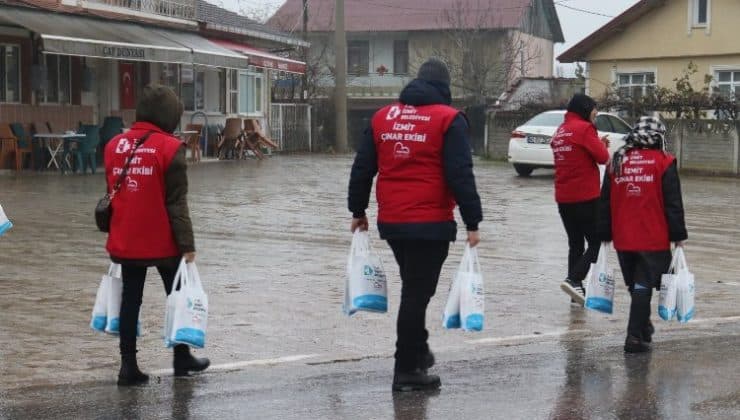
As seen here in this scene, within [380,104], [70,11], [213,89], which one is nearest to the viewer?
[70,11]

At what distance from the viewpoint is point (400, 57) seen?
6109 centimetres

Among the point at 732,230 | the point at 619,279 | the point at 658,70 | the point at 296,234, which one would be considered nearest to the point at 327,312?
the point at 619,279

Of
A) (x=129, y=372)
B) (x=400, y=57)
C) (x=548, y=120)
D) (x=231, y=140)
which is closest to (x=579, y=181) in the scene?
(x=129, y=372)

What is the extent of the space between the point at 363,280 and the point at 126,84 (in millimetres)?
23089

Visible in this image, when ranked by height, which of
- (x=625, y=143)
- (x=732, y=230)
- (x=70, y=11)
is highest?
(x=70, y=11)

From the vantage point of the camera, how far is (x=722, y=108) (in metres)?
29.1

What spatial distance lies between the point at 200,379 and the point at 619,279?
5.88 m

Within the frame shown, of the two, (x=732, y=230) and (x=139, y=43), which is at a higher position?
(x=139, y=43)

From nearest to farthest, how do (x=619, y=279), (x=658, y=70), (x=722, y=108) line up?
(x=619, y=279)
(x=722, y=108)
(x=658, y=70)

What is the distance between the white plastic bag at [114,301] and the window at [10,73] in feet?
60.7

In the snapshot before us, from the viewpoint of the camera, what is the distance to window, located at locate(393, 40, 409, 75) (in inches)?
2394

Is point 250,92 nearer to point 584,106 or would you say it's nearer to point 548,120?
point 548,120

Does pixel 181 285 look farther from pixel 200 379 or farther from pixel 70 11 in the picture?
pixel 70 11

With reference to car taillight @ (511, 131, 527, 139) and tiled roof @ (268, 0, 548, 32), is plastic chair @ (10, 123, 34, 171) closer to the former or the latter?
car taillight @ (511, 131, 527, 139)
